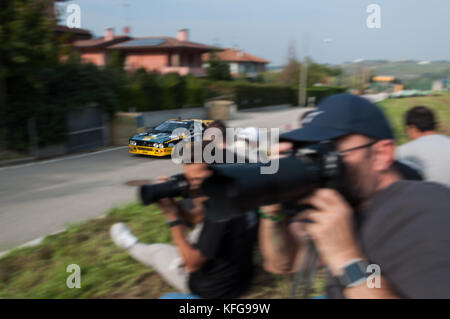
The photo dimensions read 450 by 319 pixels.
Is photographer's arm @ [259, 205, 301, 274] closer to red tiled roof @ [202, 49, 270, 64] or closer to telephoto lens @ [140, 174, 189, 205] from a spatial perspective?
telephoto lens @ [140, 174, 189, 205]

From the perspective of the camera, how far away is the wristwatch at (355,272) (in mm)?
1145

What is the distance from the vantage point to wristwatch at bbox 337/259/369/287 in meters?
1.14

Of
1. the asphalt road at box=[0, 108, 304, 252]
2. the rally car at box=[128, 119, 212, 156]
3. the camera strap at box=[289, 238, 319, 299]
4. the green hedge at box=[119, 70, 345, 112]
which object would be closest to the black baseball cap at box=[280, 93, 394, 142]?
the camera strap at box=[289, 238, 319, 299]

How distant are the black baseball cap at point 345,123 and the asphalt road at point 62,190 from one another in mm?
1085

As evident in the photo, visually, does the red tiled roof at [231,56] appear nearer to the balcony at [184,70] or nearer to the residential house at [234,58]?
the residential house at [234,58]

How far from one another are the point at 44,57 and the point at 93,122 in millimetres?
7415

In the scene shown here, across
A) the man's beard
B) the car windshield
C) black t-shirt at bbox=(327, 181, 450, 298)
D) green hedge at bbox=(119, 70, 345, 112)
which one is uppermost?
green hedge at bbox=(119, 70, 345, 112)

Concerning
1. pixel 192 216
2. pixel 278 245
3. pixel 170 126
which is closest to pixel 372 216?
pixel 278 245

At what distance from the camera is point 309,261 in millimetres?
1757

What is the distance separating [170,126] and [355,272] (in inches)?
45.4

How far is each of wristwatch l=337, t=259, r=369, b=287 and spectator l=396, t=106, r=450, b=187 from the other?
1492 millimetres

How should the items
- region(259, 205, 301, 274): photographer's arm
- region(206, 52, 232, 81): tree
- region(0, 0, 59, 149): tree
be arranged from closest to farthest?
1. region(259, 205, 301, 274): photographer's arm
2. region(206, 52, 232, 81): tree
3. region(0, 0, 59, 149): tree

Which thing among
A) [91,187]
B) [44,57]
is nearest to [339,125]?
[91,187]

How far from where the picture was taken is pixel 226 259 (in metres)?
2.35
